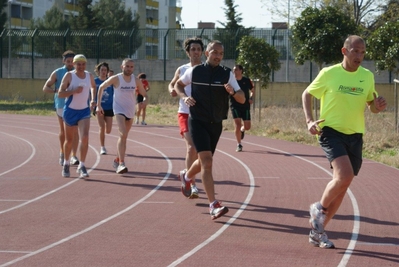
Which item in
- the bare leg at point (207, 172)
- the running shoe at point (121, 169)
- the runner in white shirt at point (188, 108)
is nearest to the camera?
the bare leg at point (207, 172)

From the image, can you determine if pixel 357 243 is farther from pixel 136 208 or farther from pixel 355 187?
pixel 355 187

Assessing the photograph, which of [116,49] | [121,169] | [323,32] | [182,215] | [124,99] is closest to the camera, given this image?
[182,215]

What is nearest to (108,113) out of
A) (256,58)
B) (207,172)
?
(207,172)

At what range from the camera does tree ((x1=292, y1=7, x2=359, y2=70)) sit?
24672 mm

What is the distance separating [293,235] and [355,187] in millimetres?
3873

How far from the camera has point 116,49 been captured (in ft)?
138

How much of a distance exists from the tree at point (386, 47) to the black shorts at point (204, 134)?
39.3ft

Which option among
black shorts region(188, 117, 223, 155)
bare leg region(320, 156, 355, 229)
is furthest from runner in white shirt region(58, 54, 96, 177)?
bare leg region(320, 156, 355, 229)

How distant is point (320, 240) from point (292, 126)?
16.0 meters

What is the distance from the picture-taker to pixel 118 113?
45.0 ft

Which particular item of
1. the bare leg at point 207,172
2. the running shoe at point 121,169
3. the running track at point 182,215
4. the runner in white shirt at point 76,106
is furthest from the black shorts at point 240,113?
the bare leg at point 207,172

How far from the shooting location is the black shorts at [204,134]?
9.31 meters

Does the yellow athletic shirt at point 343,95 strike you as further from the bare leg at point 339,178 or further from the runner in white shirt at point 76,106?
the runner in white shirt at point 76,106

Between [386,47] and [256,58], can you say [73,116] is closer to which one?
[386,47]
